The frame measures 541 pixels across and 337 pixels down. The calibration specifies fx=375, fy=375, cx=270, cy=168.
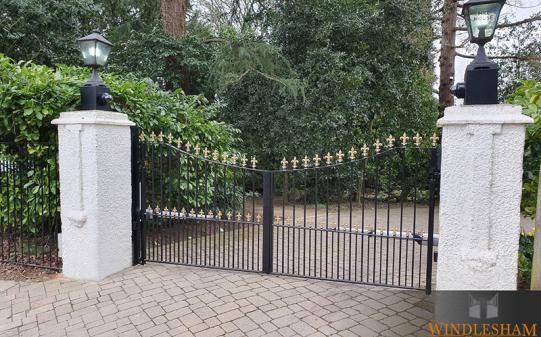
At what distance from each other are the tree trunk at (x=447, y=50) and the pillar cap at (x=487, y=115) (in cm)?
845

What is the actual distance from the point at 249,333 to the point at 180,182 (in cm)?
321

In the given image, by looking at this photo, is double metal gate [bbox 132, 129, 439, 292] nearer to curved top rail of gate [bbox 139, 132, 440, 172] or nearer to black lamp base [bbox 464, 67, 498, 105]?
curved top rail of gate [bbox 139, 132, 440, 172]

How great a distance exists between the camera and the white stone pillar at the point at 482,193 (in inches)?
114

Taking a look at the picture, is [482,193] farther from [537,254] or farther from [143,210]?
[143,210]

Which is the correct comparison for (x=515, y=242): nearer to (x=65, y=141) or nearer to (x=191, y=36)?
(x=65, y=141)

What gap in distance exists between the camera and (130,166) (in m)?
4.74

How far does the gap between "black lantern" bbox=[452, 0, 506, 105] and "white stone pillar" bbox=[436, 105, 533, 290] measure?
0.12 metres

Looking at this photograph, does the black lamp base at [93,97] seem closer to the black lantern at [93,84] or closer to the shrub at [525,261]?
the black lantern at [93,84]

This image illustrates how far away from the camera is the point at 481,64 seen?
2.98 m

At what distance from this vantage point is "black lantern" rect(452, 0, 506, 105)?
2.94 meters

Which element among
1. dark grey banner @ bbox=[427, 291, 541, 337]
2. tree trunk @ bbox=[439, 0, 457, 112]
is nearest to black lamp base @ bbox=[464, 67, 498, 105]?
dark grey banner @ bbox=[427, 291, 541, 337]

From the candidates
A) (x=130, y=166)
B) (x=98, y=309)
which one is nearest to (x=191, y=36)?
(x=130, y=166)

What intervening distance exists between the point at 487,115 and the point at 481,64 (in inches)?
16.8

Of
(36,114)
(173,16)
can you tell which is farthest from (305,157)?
(173,16)
